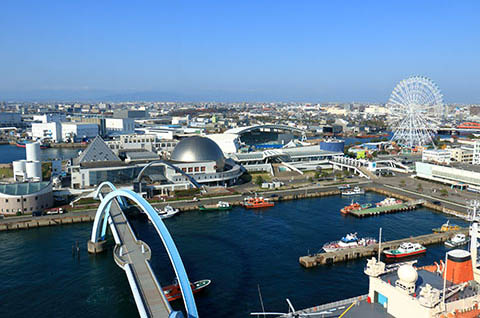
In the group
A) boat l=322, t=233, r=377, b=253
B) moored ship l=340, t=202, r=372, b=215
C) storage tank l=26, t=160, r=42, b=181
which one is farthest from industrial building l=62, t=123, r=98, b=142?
boat l=322, t=233, r=377, b=253

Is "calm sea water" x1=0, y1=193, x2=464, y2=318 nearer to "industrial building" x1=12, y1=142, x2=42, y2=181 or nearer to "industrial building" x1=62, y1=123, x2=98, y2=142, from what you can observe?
"industrial building" x1=12, y1=142, x2=42, y2=181

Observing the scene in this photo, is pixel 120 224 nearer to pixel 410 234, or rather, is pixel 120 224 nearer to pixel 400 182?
pixel 410 234

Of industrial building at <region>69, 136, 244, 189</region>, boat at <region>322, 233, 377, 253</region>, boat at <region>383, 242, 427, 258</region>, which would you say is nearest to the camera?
boat at <region>383, 242, 427, 258</region>

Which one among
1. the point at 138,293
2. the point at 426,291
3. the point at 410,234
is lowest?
the point at 410,234

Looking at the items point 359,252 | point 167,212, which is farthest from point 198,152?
point 359,252

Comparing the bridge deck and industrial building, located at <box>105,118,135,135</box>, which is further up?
industrial building, located at <box>105,118,135,135</box>

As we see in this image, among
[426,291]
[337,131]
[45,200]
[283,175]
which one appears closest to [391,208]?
[283,175]

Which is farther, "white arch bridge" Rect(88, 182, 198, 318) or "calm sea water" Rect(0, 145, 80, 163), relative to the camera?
"calm sea water" Rect(0, 145, 80, 163)
